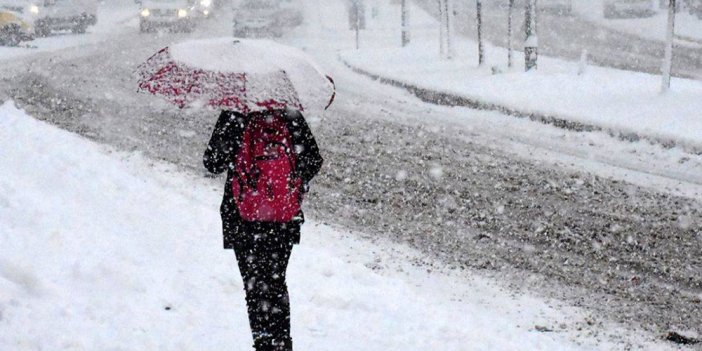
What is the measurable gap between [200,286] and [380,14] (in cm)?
3648

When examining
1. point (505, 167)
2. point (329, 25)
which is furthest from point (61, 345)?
point (329, 25)

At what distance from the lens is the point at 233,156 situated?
384cm

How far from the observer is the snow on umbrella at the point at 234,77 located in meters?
3.76

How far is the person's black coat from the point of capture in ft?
12.6

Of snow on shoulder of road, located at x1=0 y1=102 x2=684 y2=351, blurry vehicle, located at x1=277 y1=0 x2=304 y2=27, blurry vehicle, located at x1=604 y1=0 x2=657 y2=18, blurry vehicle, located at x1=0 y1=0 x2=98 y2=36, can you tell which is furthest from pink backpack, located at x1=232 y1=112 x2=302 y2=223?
blurry vehicle, located at x1=604 y1=0 x2=657 y2=18

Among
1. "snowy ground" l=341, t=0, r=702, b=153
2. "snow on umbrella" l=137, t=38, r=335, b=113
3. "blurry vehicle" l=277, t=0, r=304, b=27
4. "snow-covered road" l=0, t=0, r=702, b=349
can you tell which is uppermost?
"snow on umbrella" l=137, t=38, r=335, b=113

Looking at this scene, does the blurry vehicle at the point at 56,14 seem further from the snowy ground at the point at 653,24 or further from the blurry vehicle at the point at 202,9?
the snowy ground at the point at 653,24

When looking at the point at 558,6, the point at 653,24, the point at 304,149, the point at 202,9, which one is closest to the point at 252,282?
the point at 304,149

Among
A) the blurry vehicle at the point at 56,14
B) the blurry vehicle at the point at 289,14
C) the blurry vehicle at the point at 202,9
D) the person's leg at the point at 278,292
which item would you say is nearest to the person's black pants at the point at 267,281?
the person's leg at the point at 278,292

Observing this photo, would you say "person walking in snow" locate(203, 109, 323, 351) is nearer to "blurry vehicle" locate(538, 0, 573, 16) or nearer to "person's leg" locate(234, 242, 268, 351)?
"person's leg" locate(234, 242, 268, 351)

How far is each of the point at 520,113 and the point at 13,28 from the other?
17900 millimetres

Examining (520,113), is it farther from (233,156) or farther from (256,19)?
(256,19)

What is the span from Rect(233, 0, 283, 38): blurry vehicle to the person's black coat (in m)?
28.5

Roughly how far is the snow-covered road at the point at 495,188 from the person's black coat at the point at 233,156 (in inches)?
101
